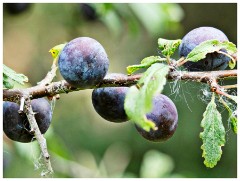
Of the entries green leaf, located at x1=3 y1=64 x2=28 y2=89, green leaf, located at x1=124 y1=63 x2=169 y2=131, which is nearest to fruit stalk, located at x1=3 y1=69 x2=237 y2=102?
green leaf, located at x1=3 y1=64 x2=28 y2=89

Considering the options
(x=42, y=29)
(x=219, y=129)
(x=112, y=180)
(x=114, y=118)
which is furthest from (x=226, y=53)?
(x=42, y=29)

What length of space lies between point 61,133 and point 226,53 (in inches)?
127

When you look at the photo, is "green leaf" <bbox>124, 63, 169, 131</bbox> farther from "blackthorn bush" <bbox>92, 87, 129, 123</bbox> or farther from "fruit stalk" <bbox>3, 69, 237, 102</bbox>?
"blackthorn bush" <bbox>92, 87, 129, 123</bbox>

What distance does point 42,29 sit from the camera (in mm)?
4613

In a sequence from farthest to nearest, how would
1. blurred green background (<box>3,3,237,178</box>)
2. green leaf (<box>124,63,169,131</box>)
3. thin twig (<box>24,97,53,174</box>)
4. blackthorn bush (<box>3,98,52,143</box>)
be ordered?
blurred green background (<box>3,3,237,178</box>) → blackthorn bush (<box>3,98,52,143</box>) → thin twig (<box>24,97,53,174</box>) → green leaf (<box>124,63,169,131</box>)

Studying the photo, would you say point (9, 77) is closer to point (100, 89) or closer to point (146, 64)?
point (100, 89)

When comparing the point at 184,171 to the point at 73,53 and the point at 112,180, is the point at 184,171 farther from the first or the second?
the point at 73,53

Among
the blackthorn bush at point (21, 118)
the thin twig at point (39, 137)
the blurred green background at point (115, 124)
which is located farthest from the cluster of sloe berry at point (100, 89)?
the blurred green background at point (115, 124)

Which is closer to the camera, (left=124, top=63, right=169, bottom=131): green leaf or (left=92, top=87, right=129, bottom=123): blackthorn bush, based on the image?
(left=124, top=63, right=169, bottom=131): green leaf

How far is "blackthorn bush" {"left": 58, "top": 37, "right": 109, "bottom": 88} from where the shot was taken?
106cm

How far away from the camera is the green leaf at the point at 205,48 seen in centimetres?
108

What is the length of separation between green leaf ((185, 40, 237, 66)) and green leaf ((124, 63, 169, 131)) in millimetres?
155

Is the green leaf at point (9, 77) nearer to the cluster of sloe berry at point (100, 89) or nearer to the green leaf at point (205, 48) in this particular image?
the cluster of sloe berry at point (100, 89)

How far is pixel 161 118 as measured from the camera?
1116 mm
